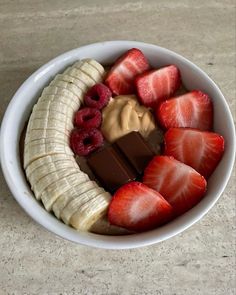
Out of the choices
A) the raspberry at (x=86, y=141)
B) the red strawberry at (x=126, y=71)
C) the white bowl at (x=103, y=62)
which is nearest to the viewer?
the white bowl at (x=103, y=62)

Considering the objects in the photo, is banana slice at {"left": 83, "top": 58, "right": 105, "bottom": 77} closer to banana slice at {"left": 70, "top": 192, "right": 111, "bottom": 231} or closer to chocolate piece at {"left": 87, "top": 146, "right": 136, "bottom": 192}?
chocolate piece at {"left": 87, "top": 146, "right": 136, "bottom": 192}

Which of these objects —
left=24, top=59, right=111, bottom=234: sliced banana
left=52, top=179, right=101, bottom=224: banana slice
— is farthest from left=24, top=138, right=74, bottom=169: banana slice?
left=52, top=179, right=101, bottom=224: banana slice

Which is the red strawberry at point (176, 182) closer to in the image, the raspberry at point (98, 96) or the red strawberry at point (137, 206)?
the red strawberry at point (137, 206)

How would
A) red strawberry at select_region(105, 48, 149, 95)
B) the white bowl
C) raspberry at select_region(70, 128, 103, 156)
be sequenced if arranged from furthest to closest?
1. red strawberry at select_region(105, 48, 149, 95)
2. raspberry at select_region(70, 128, 103, 156)
3. the white bowl

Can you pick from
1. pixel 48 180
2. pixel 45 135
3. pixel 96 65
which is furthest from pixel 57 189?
pixel 96 65

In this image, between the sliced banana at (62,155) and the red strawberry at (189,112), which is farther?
the red strawberry at (189,112)

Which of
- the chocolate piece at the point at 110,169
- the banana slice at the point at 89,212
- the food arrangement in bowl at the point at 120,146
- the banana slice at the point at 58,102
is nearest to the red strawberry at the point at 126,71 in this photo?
the food arrangement in bowl at the point at 120,146

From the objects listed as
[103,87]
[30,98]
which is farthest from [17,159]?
[103,87]
